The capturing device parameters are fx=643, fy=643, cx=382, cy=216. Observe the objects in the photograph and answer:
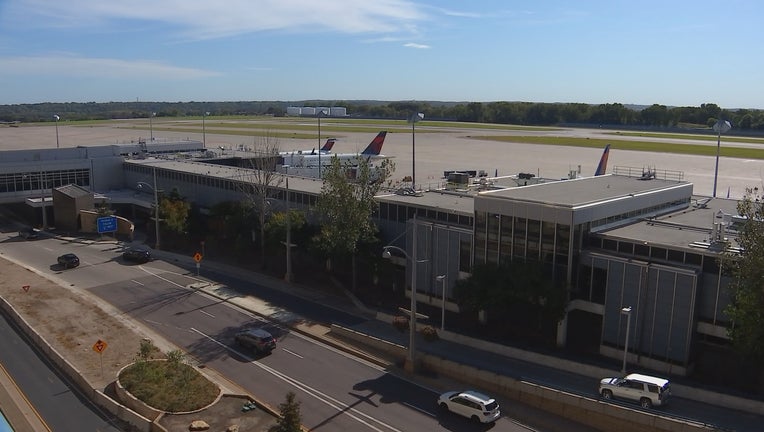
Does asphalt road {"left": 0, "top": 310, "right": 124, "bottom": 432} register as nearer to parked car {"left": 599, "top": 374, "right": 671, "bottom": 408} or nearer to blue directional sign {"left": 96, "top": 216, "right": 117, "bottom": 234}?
parked car {"left": 599, "top": 374, "right": 671, "bottom": 408}

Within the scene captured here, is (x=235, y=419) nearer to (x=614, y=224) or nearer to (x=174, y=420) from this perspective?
(x=174, y=420)

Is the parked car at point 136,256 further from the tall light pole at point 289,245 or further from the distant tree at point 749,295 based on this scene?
the distant tree at point 749,295

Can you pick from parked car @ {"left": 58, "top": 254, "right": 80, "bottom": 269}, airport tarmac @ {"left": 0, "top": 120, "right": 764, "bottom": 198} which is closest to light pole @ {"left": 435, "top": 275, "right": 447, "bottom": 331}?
parked car @ {"left": 58, "top": 254, "right": 80, "bottom": 269}

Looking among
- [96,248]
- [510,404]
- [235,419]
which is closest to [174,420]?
[235,419]

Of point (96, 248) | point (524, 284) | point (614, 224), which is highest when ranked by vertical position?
point (614, 224)

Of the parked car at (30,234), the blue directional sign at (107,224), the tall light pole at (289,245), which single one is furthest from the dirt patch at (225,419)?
the parked car at (30,234)
